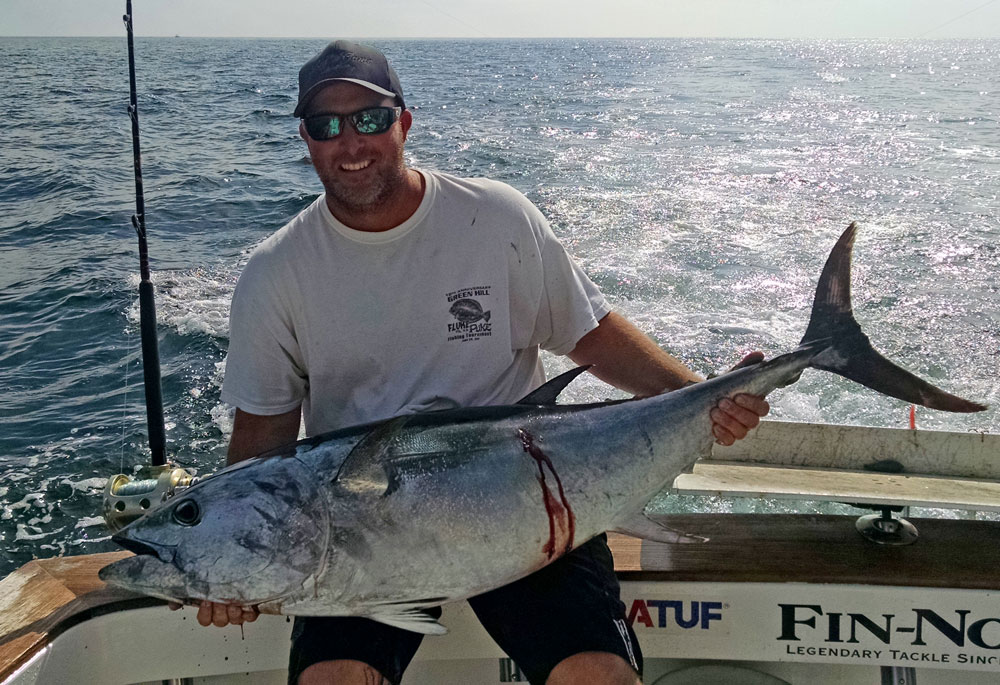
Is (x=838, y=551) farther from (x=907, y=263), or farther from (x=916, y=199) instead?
(x=916, y=199)

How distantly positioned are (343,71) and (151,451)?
1.45m

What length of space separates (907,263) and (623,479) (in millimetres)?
6412

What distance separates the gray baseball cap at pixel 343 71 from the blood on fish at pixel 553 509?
3.30 ft

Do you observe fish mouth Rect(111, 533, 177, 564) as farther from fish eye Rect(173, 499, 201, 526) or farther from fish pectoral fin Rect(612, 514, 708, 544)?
fish pectoral fin Rect(612, 514, 708, 544)

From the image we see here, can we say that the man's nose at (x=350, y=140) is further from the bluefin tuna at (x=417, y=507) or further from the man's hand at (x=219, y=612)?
the man's hand at (x=219, y=612)

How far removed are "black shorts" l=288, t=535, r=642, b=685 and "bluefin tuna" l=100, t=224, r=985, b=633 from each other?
125 mm

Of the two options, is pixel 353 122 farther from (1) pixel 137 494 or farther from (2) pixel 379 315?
(1) pixel 137 494

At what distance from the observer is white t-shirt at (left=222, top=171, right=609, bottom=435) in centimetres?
218

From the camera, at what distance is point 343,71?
7.14ft

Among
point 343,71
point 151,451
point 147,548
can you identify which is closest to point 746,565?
point 147,548

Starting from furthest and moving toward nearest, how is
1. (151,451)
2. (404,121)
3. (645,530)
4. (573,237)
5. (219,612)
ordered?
(573,237)
(151,451)
(404,121)
(645,530)
(219,612)

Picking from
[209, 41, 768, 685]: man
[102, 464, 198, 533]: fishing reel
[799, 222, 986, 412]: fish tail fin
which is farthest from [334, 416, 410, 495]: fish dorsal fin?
[799, 222, 986, 412]: fish tail fin

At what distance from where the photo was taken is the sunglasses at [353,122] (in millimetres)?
2201

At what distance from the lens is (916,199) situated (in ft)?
31.0
